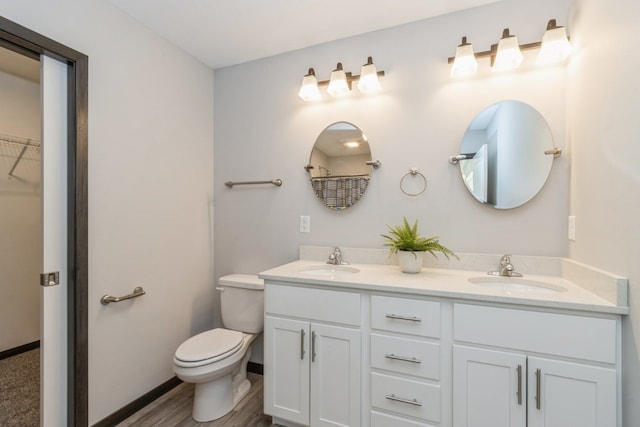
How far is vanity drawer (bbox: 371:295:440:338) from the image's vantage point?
1302mm

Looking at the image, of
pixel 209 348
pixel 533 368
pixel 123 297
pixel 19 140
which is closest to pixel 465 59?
pixel 533 368

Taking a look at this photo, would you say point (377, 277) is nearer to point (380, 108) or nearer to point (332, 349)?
point (332, 349)

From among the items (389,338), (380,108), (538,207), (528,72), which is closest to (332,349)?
(389,338)

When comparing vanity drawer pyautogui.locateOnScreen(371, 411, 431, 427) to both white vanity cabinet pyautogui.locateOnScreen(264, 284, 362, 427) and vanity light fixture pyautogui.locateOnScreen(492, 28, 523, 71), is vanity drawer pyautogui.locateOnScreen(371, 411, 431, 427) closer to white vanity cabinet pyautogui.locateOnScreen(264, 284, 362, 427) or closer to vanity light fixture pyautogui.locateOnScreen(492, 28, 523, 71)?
white vanity cabinet pyautogui.locateOnScreen(264, 284, 362, 427)

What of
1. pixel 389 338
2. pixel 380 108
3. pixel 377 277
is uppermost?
pixel 380 108

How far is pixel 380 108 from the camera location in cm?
191

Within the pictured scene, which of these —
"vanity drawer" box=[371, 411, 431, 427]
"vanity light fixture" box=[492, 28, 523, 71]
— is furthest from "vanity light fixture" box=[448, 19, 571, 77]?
"vanity drawer" box=[371, 411, 431, 427]

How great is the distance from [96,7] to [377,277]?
2.16m

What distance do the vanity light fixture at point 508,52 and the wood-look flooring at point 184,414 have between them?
2.42 meters

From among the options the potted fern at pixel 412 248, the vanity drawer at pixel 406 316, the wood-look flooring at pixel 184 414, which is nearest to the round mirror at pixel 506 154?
the potted fern at pixel 412 248

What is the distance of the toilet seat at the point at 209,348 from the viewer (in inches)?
62.5

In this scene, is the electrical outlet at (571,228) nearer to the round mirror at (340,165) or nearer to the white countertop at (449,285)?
the white countertop at (449,285)

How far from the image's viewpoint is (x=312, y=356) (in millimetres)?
1517

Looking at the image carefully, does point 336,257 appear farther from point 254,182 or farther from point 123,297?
point 123,297
